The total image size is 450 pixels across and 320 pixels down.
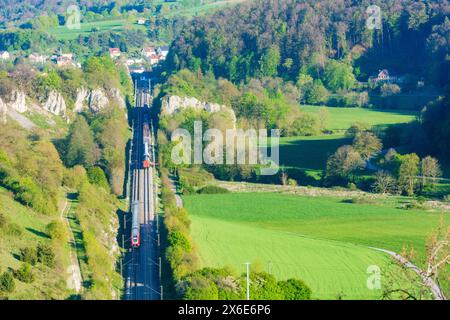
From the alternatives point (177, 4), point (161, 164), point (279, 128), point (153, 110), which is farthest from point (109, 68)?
point (177, 4)

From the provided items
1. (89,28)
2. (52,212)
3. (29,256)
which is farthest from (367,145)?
(89,28)

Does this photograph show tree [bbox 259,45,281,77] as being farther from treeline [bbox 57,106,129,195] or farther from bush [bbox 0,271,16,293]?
bush [bbox 0,271,16,293]

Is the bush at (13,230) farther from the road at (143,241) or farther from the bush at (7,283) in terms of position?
the bush at (7,283)

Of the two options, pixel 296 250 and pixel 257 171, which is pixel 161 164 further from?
pixel 296 250

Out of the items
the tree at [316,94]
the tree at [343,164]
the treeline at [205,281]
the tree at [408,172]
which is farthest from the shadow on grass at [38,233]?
the tree at [316,94]

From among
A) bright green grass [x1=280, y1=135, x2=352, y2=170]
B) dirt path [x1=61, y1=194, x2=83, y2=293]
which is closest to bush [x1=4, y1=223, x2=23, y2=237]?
dirt path [x1=61, y1=194, x2=83, y2=293]

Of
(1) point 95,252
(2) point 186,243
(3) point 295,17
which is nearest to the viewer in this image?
(1) point 95,252

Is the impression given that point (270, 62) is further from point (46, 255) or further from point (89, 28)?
point (46, 255)
